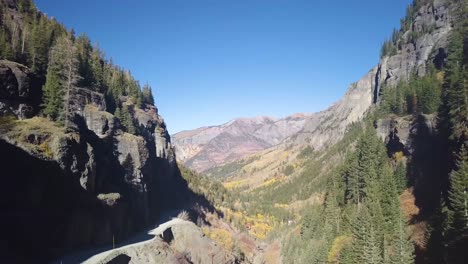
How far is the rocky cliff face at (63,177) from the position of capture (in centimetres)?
4803

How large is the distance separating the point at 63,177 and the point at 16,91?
16.8m

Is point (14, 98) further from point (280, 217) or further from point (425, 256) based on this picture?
point (280, 217)

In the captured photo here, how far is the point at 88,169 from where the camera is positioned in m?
65.0

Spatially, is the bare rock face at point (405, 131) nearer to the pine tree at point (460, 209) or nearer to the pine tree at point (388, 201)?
the pine tree at point (388, 201)

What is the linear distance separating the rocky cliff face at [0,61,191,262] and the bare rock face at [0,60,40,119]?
0.15 m

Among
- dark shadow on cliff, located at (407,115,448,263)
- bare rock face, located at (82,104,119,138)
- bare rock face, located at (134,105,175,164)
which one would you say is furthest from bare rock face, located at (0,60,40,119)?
bare rock face, located at (134,105,175,164)

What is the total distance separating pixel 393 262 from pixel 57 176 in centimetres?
4667

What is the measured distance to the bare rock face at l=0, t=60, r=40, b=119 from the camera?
5900 cm

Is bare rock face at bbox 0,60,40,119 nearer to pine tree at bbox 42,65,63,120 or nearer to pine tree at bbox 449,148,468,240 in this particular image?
pine tree at bbox 42,65,63,120

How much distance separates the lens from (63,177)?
57750mm

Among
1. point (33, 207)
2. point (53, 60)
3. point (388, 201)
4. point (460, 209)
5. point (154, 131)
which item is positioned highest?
point (53, 60)

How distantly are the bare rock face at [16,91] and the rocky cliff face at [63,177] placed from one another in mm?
153

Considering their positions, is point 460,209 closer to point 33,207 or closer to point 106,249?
point 33,207

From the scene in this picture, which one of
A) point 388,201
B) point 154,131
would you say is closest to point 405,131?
point 388,201
